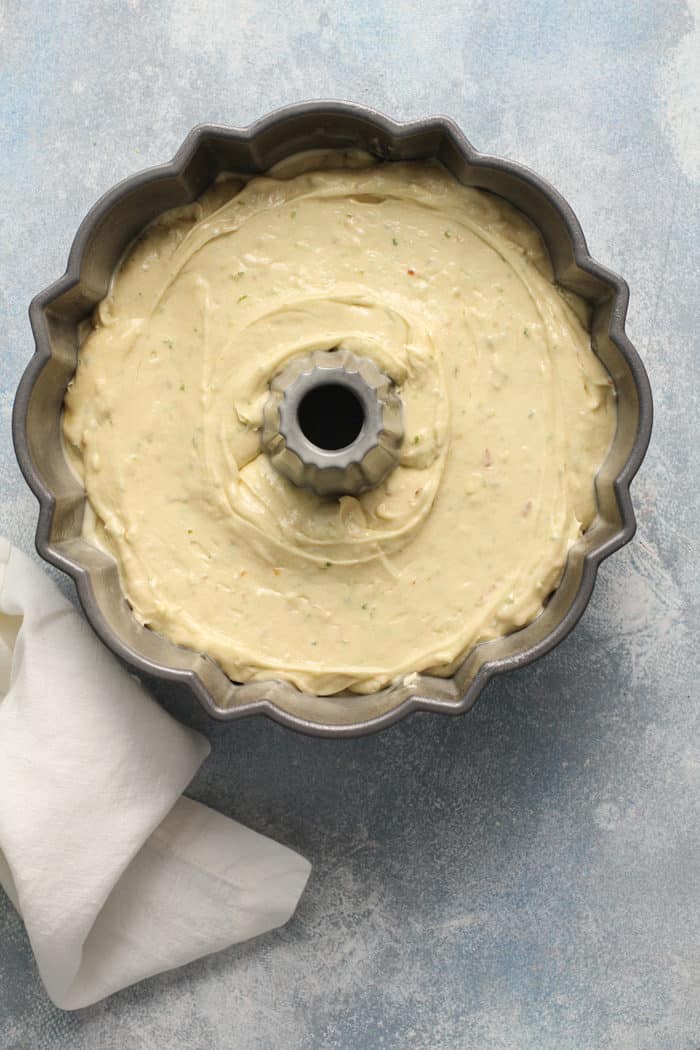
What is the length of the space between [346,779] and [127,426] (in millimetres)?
896

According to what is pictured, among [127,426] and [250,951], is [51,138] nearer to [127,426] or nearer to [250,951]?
[127,426]

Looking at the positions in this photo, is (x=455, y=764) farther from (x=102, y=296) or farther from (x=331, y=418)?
(x=102, y=296)

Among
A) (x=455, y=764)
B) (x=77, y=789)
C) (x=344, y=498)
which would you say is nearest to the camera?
(x=344, y=498)

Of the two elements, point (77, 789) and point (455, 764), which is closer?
point (77, 789)

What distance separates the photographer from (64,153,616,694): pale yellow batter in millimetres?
1991

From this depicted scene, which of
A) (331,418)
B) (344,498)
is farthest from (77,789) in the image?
(331,418)

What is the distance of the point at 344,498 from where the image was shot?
79.6 inches

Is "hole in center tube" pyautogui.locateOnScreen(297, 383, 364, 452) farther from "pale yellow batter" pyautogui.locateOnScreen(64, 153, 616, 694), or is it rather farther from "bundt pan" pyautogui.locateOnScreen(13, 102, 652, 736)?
"bundt pan" pyautogui.locateOnScreen(13, 102, 652, 736)

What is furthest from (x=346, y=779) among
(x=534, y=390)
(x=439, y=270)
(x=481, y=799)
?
(x=439, y=270)

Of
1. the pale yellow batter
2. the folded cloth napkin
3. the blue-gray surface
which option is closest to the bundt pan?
the pale yellow batter

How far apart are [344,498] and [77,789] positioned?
78 cm

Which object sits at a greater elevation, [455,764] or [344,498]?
[344,498]

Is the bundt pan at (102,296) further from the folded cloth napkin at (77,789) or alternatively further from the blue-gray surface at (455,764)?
the blue-gray surface at (455,764)

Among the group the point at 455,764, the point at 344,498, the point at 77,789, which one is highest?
the point at 344,498
